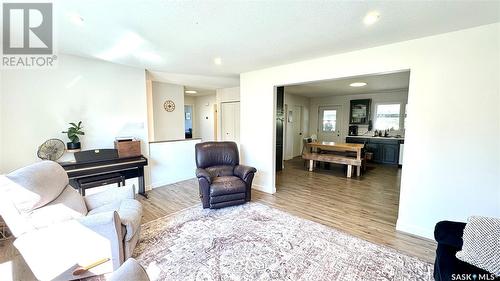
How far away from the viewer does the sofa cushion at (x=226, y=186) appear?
10.00 ft

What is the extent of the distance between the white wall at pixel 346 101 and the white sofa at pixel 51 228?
7.25m

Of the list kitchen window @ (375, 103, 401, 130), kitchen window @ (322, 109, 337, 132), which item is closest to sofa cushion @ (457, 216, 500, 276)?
kitchen window @ (375, 103, 401, 130)

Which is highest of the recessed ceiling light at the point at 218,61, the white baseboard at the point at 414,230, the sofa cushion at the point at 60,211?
the recessed ceiling light at the point at 218,61

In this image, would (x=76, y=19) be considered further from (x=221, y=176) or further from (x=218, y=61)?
(x=221, y=176)

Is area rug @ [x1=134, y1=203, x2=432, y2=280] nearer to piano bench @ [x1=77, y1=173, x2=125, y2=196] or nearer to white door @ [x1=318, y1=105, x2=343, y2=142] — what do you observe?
piano bench @ [x1=77, y1=173, x2=125, y2=196]

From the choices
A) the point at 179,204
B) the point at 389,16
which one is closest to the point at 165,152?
the point at 179,204

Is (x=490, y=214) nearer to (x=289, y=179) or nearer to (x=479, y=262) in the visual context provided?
(x=479, y=262)

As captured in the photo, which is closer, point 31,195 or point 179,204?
point 31,195

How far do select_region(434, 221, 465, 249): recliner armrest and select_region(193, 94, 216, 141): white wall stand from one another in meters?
6.51

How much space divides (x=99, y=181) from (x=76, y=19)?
84.4 inches

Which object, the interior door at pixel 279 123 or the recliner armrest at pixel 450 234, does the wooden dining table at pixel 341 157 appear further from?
the recliner armrest at pixel 450 234

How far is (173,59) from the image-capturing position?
10.6 ft

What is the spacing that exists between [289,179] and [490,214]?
3118mm

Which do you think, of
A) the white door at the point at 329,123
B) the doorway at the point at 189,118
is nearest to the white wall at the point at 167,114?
the doorway at the point at 189,118
